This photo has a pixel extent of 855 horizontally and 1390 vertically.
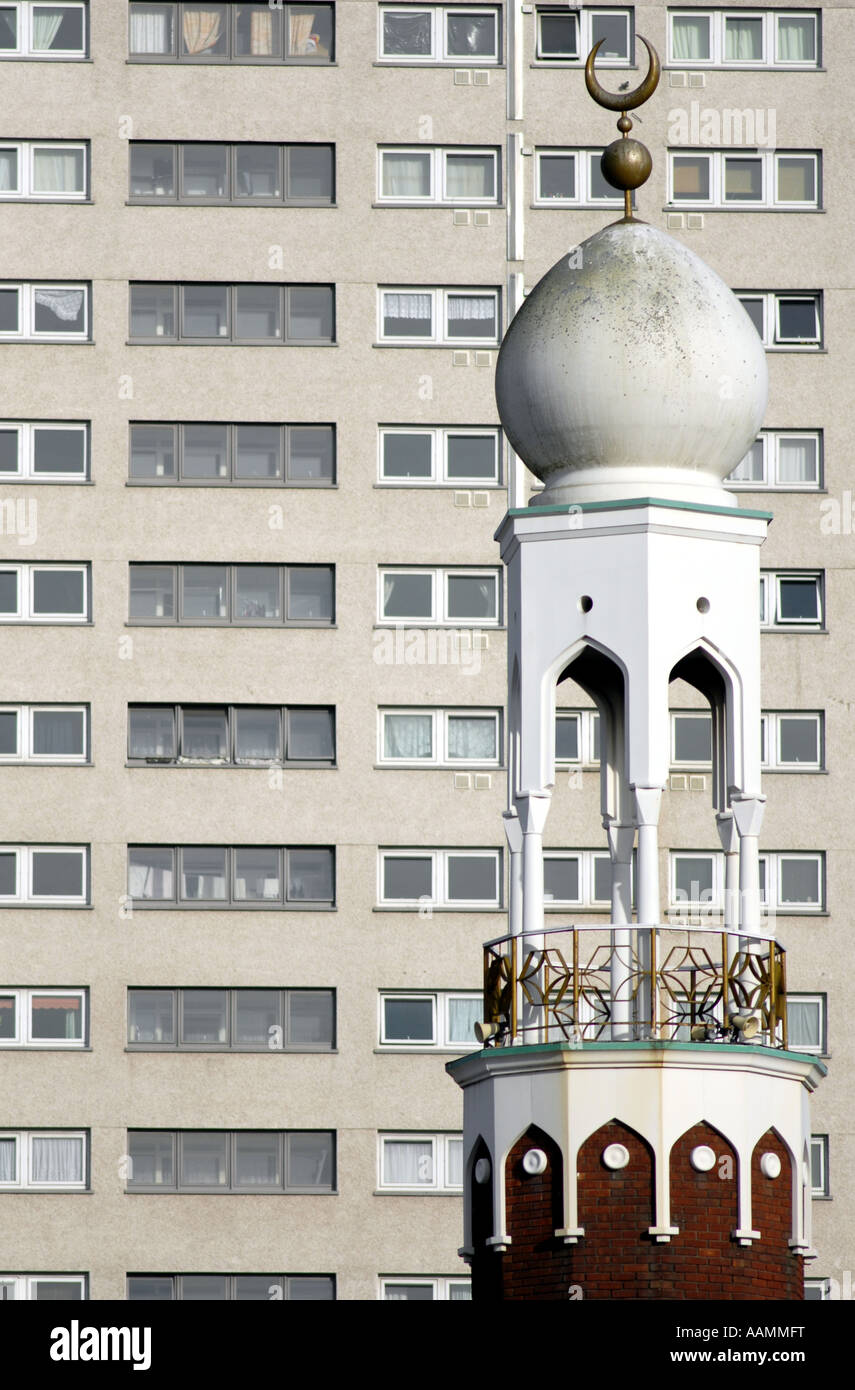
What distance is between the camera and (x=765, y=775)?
203ft

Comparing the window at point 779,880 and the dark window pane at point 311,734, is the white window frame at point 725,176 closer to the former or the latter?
the dark window pane at point 311,734

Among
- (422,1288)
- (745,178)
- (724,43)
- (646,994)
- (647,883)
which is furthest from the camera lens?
(724,43)

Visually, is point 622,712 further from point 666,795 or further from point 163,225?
point 163,225

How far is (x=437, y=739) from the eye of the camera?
61.7 metres

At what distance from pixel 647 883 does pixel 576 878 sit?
33374 mm

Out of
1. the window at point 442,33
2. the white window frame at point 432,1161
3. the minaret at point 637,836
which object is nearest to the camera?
the minaret at point 637,836

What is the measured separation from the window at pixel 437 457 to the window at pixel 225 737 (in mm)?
5466

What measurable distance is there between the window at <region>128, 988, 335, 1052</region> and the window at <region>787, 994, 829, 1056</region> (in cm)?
967

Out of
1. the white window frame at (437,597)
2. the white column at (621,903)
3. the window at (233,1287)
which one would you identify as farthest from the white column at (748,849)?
the white window frame at (437,597)

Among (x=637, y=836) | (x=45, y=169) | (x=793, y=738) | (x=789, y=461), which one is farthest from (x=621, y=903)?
(x=45, y=169)

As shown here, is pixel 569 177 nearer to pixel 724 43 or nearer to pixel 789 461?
pixel 724 43

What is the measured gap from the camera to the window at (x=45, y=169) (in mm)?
62750
